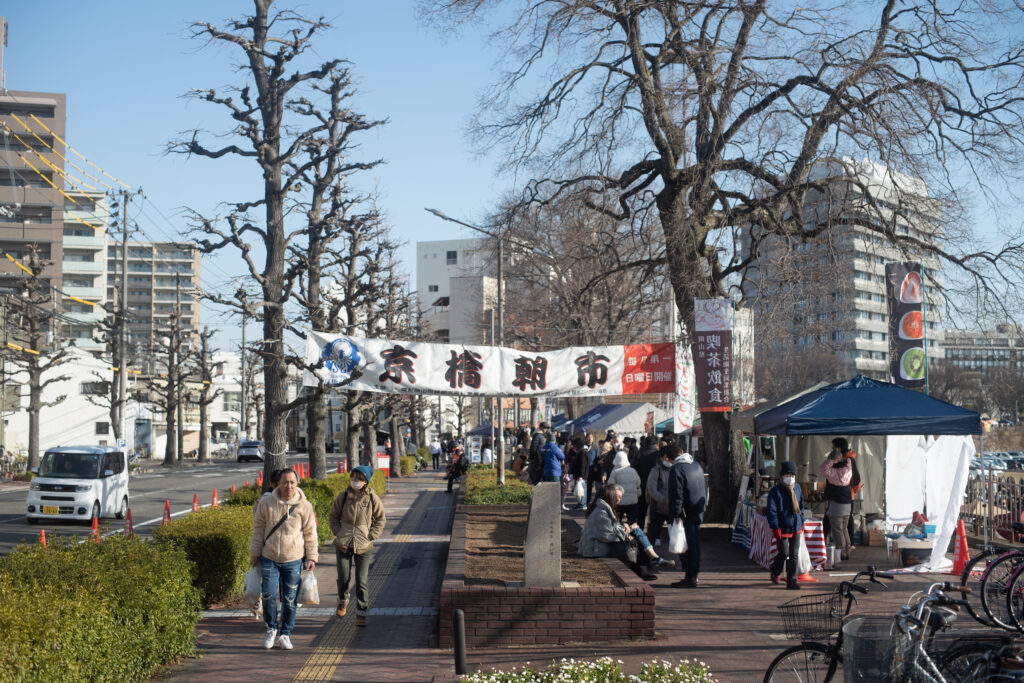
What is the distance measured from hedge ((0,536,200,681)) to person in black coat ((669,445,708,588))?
6.30m

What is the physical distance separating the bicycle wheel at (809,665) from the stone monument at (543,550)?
3471mm

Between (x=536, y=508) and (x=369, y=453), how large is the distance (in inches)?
1063

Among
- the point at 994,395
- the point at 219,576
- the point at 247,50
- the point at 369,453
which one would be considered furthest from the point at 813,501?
the point at 994,395

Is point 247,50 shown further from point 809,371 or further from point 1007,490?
point 809,371

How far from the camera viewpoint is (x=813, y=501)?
1712 centimetres

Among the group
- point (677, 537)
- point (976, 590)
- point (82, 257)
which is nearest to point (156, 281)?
point (82, 257)

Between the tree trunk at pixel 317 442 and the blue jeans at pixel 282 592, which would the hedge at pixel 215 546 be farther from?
the tree trunk at pixel 317 442

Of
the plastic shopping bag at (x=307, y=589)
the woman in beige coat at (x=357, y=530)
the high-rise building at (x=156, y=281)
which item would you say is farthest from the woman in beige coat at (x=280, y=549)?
the high-rise building at (x=156, y=281)

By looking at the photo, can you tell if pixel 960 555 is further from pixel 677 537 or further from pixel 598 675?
pixel 598 675

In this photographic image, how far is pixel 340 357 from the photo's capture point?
615 inches

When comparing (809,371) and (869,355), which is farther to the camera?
(869,355)

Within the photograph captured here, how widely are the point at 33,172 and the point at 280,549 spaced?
259ft

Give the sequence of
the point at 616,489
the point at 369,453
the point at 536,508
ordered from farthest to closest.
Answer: the point at 369,453 < the point at 616,489 < the point at 536,508

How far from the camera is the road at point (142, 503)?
21.0 meters
